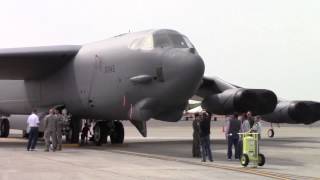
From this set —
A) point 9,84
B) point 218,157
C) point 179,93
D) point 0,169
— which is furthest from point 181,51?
point 9,84

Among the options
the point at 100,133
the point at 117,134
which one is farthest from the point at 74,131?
the point at 117,134

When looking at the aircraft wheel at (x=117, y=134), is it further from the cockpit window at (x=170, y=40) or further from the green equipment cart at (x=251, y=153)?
the green equipment cart at (x=251, y=153)

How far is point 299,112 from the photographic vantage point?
26.9 metres

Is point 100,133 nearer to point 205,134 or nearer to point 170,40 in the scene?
point 170,40

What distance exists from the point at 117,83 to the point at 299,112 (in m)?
12.0

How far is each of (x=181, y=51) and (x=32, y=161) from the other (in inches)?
241

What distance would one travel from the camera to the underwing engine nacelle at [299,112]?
87.5 ft

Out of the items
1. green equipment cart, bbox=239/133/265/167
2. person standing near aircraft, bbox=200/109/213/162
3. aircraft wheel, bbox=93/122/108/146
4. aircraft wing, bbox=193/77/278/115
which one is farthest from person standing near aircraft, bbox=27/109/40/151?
aircraft wing, bbox=193/77/278/115

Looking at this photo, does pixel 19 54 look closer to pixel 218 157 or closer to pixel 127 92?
pixel 127 92

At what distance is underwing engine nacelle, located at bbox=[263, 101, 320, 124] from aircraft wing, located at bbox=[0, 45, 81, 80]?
39.4 ft

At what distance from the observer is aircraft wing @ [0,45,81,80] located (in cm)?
1998

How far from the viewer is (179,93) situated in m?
17.2

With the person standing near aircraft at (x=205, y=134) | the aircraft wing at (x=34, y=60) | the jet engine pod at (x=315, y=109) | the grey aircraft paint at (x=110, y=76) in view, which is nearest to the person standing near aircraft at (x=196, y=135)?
the person standing near aircraft at (x=205, y=134)

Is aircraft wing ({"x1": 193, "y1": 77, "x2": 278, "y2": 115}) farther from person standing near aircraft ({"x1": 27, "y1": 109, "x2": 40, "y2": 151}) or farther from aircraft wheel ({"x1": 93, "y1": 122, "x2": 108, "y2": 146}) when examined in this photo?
person standing near aircraft ({"x1": 27, "y1": 109, "x2": 40, "y2": 151})
